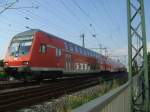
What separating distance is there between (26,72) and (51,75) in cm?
337

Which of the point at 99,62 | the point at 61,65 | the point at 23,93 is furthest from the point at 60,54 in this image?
the point at 99,62

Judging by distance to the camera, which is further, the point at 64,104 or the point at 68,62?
the point at 68,62

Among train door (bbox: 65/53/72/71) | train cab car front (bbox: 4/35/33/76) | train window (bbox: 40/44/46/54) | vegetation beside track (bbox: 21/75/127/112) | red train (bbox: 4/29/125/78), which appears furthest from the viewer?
train door (bbox: 65/53/72/71)

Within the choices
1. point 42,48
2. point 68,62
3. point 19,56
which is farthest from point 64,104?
point 68,62

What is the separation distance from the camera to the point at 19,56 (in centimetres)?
2222

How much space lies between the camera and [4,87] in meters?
19.1

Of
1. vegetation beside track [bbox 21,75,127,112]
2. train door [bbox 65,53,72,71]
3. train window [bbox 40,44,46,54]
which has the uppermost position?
train window [bbox 40,44,46,54]

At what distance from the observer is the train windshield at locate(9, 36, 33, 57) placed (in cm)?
2217

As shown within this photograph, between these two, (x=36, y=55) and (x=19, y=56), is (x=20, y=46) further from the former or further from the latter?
(x=36, y=55)

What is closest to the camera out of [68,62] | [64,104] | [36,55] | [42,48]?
[64,104]

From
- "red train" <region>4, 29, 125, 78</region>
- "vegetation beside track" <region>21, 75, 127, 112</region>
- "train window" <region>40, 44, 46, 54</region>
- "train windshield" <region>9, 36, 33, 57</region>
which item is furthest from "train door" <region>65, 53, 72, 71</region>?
"vegetation beside track" <region>21, 75, 127, 112</region>

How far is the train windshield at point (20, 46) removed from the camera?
22172mm

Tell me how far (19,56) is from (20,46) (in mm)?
867

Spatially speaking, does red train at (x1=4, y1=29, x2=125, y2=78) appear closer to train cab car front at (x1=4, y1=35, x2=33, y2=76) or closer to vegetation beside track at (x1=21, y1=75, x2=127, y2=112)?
train cab car front at (x1=4, y1=35, x2=33, y2=76)
